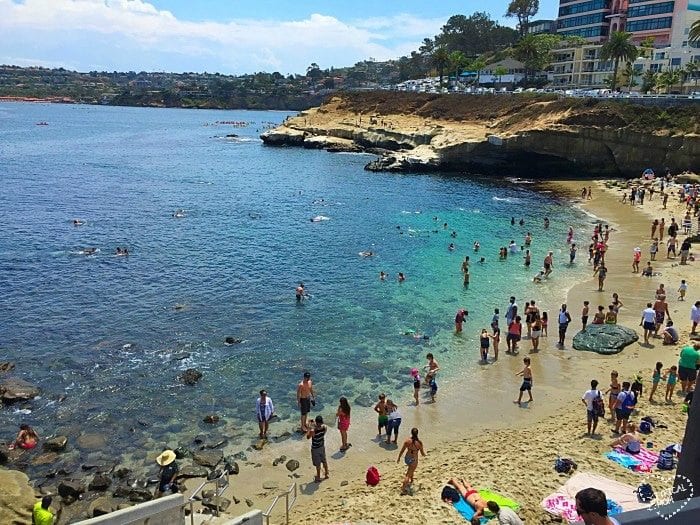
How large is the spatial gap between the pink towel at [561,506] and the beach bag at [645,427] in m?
4.77

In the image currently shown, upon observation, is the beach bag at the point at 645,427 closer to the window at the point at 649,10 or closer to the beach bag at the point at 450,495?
the beach bag at the point at 450,495

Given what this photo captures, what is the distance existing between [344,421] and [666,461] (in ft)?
26.6

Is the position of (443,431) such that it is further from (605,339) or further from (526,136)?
(526,136)

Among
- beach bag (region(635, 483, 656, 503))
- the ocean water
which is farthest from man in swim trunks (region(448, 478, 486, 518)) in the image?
the ocean water

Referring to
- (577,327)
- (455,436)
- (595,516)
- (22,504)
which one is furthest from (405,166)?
(595,516)

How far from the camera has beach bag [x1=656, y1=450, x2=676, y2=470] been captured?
13500mm

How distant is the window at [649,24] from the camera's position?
95256 mm

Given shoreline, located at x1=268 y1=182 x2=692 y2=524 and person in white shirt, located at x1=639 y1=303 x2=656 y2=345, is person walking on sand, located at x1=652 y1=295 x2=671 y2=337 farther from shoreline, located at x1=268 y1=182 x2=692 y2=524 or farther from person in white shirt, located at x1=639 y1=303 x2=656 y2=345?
shoreline, located at x1=268 y1=182 x2=692 y2=524

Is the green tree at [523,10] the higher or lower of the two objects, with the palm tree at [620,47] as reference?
higher

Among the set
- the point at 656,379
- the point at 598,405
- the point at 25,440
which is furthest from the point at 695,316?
the point at 25,440

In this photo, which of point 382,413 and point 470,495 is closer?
point 470,495

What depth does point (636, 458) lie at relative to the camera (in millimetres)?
14055

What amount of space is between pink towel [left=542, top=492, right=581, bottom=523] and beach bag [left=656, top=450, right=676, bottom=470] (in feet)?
9.74

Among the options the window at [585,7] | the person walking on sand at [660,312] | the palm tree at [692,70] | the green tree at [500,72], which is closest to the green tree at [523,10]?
the window at [585,7]
